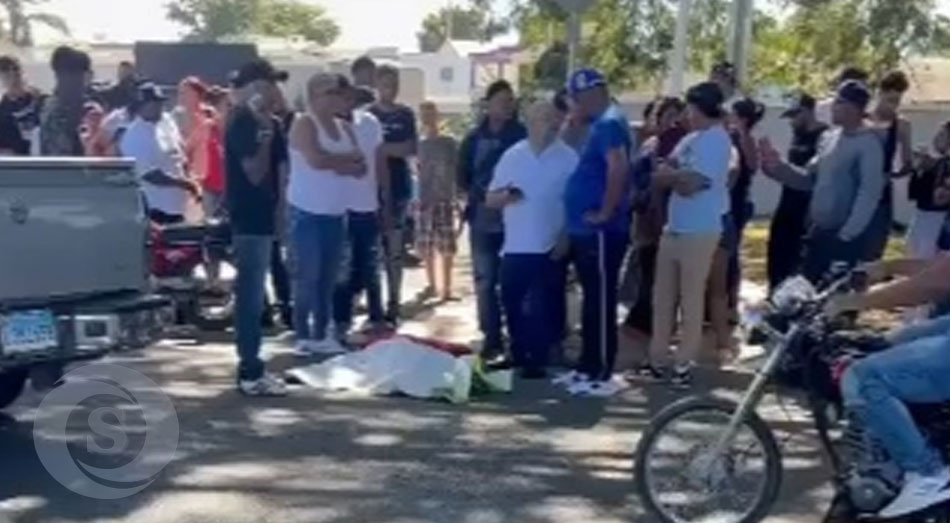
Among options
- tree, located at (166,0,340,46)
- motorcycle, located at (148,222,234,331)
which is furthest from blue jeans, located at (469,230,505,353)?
tree, located at (166,0,340,46)

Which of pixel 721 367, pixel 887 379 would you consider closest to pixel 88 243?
pixel 887 379

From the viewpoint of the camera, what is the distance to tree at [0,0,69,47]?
75.8 metres

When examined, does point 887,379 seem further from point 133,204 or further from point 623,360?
point 623,360

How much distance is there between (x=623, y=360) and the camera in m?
11.5

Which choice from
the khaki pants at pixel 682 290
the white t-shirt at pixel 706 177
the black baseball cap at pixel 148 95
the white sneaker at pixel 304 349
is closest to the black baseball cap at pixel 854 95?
the white t-shirt at pixel 706 177

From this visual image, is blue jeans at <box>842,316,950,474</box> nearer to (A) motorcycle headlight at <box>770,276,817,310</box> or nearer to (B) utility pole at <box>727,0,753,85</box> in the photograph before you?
(A) motorcycle headlight at <box>770,276,817,310</box>

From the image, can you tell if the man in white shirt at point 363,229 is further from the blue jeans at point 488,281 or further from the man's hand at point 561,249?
the man's hand at point 561,249

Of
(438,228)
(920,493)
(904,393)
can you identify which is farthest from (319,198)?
(920,493)

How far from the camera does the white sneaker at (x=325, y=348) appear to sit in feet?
37.7

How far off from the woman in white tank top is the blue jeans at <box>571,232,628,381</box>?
5.74 feet

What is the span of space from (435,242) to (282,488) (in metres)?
6.69

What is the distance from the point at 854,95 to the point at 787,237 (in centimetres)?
231

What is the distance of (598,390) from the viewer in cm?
1042

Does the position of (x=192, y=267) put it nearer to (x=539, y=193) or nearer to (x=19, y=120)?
(x=19, y=120)
